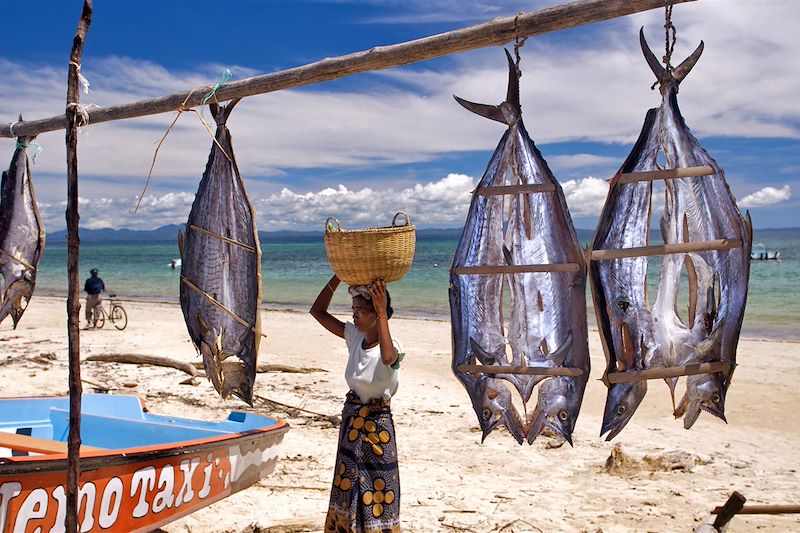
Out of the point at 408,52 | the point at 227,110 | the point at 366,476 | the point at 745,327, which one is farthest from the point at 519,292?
the point at 745,327

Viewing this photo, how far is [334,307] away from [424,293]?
7.89 metres

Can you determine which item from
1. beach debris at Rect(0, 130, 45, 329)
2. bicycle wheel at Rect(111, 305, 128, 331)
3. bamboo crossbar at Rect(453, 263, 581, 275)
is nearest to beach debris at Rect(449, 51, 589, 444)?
bamboo crossbar at Rect(453, 263, 581, 275)

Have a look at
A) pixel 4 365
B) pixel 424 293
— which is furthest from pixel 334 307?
pixel 4 365

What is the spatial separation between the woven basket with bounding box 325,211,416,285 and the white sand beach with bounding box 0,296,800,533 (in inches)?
83.4

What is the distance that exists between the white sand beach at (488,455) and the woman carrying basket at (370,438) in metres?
1.38

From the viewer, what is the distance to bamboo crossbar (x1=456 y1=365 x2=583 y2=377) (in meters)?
3.25

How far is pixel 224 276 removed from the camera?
14.4 ft

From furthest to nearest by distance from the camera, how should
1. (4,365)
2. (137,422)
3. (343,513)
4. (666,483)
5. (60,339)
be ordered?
(60,339)
(4,365)
(666,483)
(137,422)
(343,513)

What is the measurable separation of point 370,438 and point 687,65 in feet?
7.53

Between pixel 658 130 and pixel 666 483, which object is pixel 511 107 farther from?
pixel 666 483

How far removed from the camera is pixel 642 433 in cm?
816

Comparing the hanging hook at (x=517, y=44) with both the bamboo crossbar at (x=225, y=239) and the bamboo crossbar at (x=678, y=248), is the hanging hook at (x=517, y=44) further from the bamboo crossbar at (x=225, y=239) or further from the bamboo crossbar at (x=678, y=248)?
the bamboo crossbar at (x=225, y=239)

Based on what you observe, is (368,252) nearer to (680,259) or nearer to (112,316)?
(680,259)

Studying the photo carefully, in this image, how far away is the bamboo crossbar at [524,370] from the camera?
325 cm
